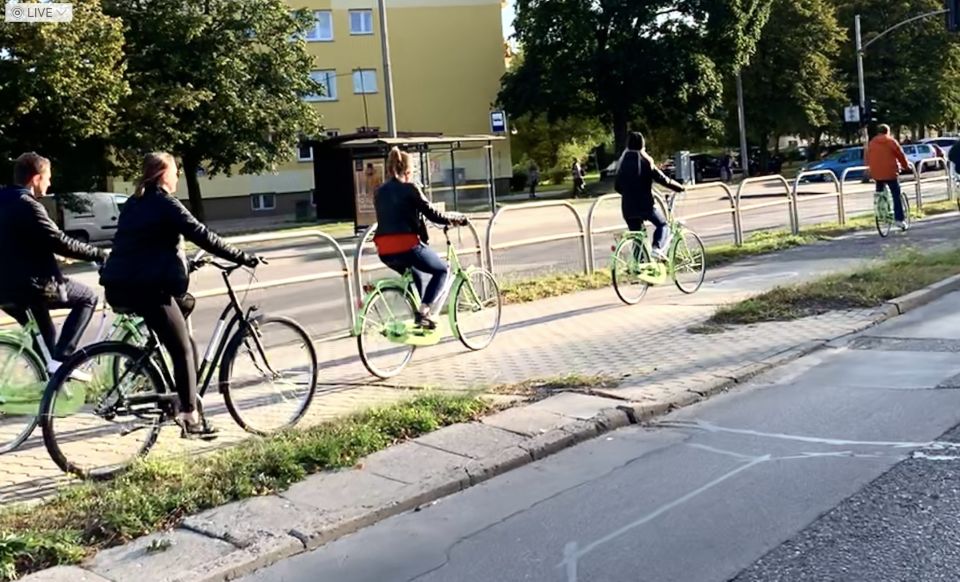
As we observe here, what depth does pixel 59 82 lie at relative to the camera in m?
26.3

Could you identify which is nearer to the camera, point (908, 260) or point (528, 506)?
point (528, 506)

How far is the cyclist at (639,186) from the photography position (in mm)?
11312

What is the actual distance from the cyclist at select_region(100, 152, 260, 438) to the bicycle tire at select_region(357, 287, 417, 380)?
2165 mm

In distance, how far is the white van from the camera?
102 feet

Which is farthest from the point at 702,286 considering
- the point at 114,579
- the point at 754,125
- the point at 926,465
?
the point at 754,125

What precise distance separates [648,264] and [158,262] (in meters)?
6.72

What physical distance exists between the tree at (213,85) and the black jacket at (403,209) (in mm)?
25060

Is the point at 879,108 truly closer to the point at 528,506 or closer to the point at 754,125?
the point at 754,125

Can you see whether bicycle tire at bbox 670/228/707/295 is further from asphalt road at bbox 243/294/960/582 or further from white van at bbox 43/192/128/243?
white van at bbox 43/192/128/243

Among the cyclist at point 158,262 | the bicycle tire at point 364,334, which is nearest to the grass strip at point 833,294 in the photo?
the bicycle tire at point 364,334

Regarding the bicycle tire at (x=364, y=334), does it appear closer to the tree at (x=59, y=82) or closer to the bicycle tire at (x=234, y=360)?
the bicycle tire at (x=234, y=360)

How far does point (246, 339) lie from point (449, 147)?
2275 centimetres

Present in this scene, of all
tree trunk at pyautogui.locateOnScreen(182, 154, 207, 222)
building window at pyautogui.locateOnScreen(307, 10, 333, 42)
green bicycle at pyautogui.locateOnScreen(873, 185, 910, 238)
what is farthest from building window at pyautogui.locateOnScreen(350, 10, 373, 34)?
green bicycle at pyautogui.locateOnScreen(873, 185, 910, 238)

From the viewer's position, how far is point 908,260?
1221cm
